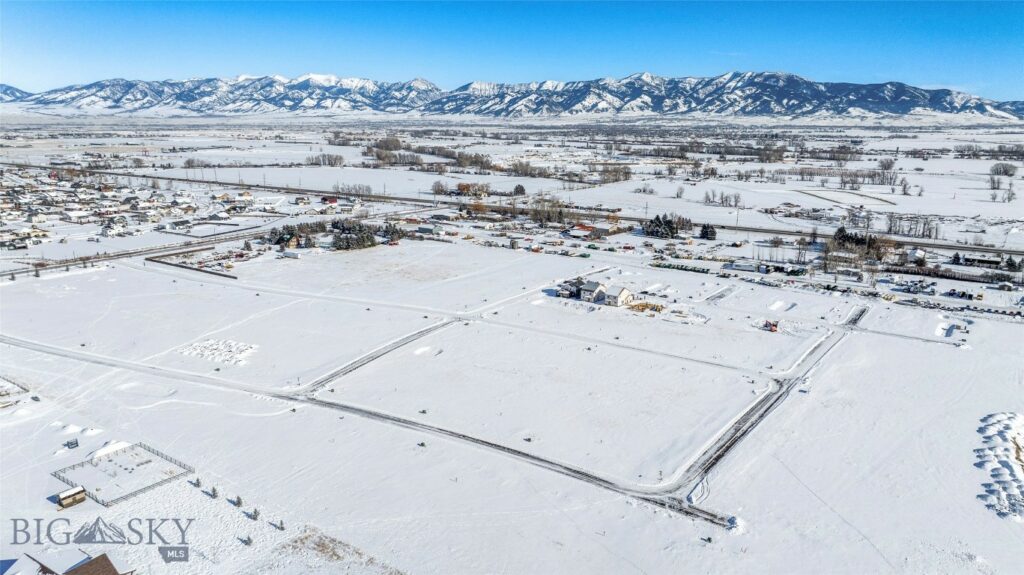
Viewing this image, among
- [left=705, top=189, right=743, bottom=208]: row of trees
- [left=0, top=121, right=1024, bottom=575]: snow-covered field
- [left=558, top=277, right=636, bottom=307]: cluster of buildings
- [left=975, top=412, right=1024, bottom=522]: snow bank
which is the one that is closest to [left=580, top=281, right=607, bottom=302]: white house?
[left=558, top=277, right=636, bottom=307]: cluster of buildings

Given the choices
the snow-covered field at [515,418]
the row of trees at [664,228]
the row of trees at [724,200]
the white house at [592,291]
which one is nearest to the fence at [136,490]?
the snow-covered field at [515,418]

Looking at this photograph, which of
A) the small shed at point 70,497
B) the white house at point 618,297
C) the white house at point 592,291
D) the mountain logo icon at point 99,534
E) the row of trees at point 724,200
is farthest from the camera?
the row of trees at point 724,200

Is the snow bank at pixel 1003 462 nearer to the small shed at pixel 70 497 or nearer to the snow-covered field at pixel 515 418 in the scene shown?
the snow-covered field at pixel 515 418

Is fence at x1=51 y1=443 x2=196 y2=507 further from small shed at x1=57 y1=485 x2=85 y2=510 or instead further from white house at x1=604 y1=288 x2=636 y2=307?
white house at x1=604 y1=288 x2=636 y2=307

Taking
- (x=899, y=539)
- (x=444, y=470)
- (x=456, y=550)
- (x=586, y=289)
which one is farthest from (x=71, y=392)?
(x=899, y=539)

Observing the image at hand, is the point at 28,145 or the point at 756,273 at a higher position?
the point at 28,145

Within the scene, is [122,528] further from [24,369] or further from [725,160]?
[725,160]

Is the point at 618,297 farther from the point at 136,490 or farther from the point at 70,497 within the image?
the point at 70,497

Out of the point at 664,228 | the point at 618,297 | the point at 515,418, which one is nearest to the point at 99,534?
the point at 515,418
